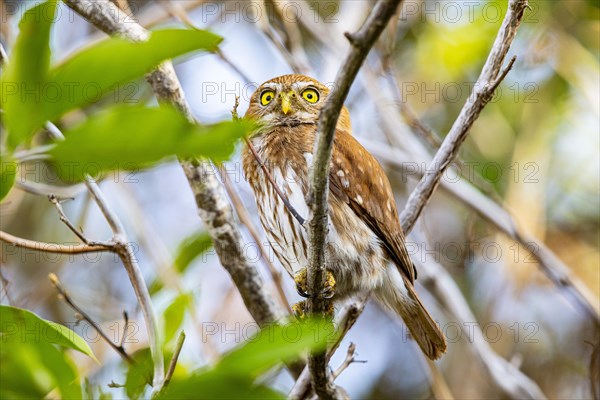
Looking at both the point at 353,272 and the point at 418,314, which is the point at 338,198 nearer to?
the point at 353,272

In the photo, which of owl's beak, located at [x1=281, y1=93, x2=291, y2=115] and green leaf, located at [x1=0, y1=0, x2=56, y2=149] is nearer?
green leaf, located at [x1=0, y1=0, x2=56, y2=149]

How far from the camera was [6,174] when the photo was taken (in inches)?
44.1

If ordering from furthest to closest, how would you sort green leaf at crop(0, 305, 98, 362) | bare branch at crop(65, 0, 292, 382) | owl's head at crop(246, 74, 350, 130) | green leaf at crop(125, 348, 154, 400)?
1. owl's head at crop(246, 74, 350, 130)
2. bare branch at crop(65, 0, 292, 382)
3. green leaf at crop(125, 348, 154, 400)
4. green leaf at crop(0, 305, 98, 362)

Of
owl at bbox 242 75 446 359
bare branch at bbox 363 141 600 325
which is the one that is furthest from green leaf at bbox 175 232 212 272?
bare branch at bbox 363 141 600 325

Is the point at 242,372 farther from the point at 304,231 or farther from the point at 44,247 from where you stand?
the point at 304,231

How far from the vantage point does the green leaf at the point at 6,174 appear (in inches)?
40.8

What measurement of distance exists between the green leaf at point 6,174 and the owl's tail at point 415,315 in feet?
7.98

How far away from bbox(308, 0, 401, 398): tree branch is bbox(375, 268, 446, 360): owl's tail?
80 cm

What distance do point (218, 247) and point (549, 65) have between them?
352 centimetres

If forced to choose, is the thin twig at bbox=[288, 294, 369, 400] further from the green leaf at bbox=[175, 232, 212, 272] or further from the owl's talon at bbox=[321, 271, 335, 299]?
the green leaf at bbox=[175, 232, 212, 272]

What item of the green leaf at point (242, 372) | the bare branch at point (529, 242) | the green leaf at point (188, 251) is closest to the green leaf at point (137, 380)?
the green leaf at point (242, 372)

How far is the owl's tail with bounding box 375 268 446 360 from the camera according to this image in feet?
11.0

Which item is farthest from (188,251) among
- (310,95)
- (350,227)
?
(310,95)

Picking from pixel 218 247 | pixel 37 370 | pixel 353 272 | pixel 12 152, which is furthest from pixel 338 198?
pixel 12 152
